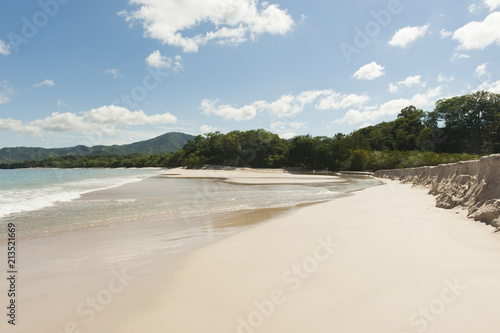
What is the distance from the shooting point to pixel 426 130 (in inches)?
2331

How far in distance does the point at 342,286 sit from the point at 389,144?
7125 cm

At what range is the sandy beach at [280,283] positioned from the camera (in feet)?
8.42

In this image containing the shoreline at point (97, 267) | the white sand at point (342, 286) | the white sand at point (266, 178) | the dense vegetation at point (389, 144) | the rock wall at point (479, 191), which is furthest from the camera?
the dense vegetation at point (389, 144)

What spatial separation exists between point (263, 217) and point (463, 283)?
6.09m

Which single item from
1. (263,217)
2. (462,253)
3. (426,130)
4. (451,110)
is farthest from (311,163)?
(462,253)

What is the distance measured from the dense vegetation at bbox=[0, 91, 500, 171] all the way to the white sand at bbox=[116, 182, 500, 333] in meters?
36.5

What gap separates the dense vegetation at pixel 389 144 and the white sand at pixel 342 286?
120ft

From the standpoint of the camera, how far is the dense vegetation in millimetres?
49219

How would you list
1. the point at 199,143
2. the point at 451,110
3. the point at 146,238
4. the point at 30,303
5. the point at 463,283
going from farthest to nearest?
the point at 199,143, the point at 451,110, the point at 146,238, the point at 30,303, the point at 463,283

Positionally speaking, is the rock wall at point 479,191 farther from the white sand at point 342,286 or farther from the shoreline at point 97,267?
the shoreline at point 97,267

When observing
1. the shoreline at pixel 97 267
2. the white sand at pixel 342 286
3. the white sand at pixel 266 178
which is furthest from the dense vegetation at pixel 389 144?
the shoreline at pixel 97 267

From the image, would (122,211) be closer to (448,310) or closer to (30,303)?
(30,303)

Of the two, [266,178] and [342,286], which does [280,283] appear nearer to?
[342,286]

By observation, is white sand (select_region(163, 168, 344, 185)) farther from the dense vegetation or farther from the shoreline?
the shoreline
